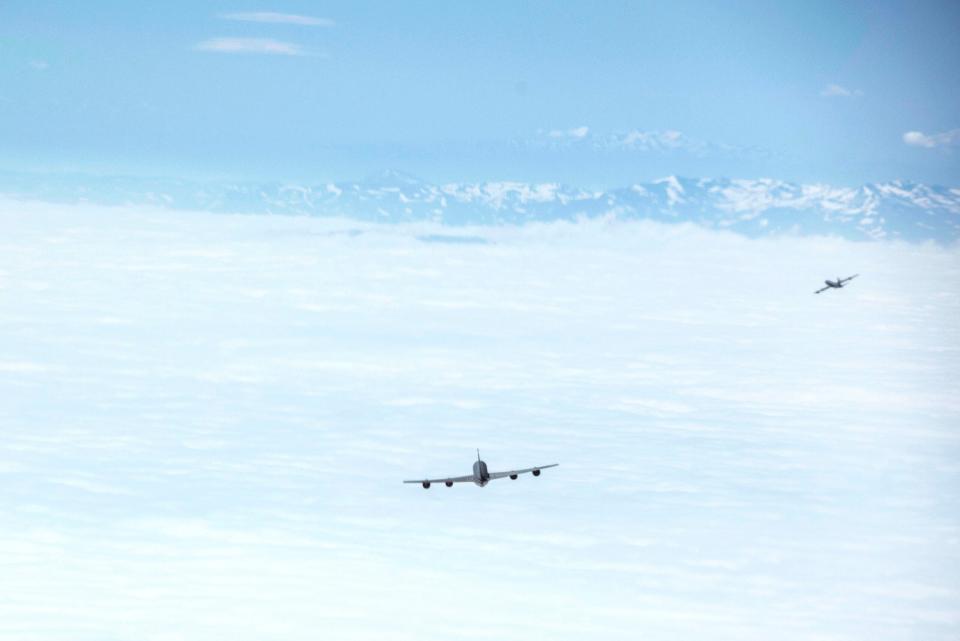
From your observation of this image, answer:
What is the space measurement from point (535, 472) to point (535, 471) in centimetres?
17

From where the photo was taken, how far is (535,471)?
199625 millimetres

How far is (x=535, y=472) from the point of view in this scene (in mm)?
199625
